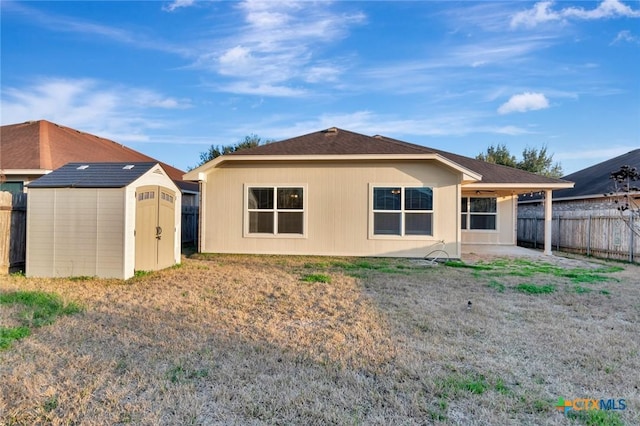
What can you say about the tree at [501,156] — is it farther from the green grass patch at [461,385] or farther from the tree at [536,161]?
the green grass patch at [461,385]

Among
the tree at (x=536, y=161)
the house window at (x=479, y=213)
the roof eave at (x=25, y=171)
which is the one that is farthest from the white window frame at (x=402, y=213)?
the tree at (x=536, y=161)

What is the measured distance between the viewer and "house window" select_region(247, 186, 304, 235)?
1134 centimetres

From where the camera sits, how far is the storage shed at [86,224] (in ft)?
24.2

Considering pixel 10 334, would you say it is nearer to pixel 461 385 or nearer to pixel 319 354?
pixel 319 354

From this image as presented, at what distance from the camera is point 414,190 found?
35.8 feet

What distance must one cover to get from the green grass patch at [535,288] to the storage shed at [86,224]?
24.8 feet

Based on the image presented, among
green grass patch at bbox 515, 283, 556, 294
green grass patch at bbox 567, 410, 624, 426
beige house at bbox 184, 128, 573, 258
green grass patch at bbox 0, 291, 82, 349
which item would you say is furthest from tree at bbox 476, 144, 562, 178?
green grass patch at bbox 0, 291, 82, 349

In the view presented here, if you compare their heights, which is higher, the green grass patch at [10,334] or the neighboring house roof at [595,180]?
the neighboring house roof at [595,180]

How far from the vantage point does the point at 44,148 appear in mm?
12836

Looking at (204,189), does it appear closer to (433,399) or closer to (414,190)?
(414,190)

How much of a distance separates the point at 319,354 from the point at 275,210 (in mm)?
7923

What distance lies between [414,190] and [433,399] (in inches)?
335

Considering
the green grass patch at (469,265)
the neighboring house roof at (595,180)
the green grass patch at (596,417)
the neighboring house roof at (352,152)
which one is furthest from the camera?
the neighboring house roof at (595,180)

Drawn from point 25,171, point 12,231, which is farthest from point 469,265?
point 25,171
